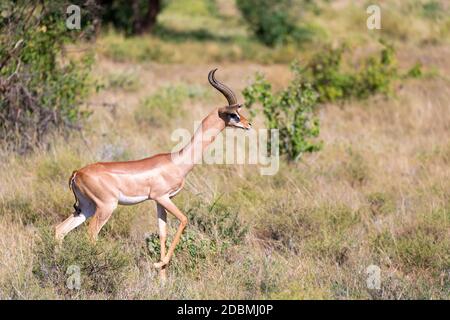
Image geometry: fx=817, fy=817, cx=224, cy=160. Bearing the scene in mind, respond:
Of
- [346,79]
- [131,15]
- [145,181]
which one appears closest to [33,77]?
[145,181]

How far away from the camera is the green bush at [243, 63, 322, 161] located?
32.8 feet

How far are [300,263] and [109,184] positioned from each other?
176 cm

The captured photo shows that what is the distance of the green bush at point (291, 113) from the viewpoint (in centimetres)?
1001

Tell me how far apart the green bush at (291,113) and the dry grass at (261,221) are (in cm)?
30

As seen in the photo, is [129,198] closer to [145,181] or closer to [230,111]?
[145,181]

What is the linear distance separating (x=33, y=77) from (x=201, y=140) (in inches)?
195

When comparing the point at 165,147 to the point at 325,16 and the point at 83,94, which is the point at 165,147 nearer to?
the point at 83,94

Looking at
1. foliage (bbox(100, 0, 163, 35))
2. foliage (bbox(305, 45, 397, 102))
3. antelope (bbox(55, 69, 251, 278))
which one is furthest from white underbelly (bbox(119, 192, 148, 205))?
foliage (bbox(100, 0, 163, 35))

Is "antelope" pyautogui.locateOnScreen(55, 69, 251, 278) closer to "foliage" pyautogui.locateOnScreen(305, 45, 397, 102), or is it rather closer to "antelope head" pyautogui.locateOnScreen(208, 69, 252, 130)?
"antelope head" pyautogui.locateOnScreen(208, 69, 252, 130)

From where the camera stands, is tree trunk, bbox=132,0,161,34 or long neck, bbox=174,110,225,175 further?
tree trunk, bbox=132,0,161,34

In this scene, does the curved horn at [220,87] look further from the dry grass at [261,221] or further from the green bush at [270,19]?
the green bush at [270,19]

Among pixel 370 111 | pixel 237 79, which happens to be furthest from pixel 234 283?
Answer: pixel 237 79
